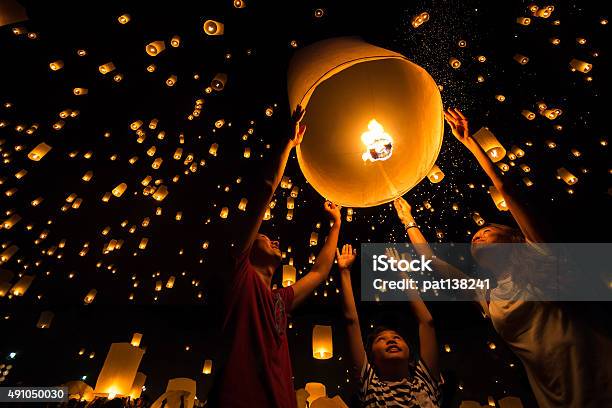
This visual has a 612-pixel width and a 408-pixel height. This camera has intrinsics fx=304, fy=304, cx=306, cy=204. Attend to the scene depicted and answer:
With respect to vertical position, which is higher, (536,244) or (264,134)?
(264,134)

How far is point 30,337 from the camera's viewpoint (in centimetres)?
1302

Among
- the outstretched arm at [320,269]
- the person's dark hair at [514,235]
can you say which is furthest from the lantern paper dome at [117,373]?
the person's dark hair at [514,235]

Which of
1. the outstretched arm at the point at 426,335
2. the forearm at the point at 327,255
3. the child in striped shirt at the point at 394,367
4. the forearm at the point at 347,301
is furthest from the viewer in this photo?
the forearm at the point at 327,255

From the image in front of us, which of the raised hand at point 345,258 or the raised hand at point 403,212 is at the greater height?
the raised hand at point 403,212

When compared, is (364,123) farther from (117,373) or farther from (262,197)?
(117,373)

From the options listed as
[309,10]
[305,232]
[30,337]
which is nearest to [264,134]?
[309,10]

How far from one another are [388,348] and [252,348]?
3.49ft

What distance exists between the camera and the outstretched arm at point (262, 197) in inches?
68.1

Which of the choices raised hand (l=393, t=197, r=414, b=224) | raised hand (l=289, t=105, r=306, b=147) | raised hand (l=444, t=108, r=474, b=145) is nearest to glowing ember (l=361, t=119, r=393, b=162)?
raised hand (l=289, t=105, r=306, b=147)

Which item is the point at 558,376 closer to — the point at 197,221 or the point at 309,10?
the point at 309,10

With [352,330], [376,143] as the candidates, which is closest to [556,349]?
[352,330]

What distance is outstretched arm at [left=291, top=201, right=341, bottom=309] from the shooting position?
2.44 m

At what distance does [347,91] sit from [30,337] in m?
17.5

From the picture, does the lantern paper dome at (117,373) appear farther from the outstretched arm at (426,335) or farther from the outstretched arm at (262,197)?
the outstretched arm at (426,335)
